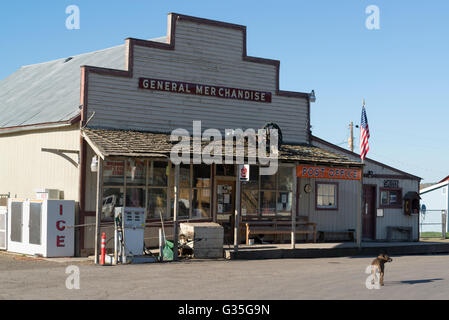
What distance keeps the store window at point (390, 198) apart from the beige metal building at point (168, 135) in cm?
52

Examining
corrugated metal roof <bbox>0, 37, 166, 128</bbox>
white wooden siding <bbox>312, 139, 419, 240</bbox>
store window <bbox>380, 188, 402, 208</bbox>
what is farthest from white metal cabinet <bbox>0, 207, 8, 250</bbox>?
store window <bbox>380, 188, 402, 208</bbox>

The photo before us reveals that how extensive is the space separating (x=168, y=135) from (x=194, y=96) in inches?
73.2

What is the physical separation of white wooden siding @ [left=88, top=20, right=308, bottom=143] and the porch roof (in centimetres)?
70

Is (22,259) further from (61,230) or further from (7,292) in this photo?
(7,292)

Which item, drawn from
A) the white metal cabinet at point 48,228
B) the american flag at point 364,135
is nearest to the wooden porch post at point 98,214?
the white metal cabinet at point 48,228

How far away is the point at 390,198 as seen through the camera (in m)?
28.0

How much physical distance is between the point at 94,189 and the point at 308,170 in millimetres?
7014

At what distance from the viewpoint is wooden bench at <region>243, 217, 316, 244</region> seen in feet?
76.7

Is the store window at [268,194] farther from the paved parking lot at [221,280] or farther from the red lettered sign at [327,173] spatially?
the paved parking lot at [221,280]

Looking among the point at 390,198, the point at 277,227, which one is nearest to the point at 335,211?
the point at 277,227

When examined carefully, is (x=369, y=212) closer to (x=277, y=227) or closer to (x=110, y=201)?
(x=277, y=227)

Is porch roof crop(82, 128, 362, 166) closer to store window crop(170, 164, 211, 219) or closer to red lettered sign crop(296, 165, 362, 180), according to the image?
red lettered sign crop(296, 165, 362, 180)

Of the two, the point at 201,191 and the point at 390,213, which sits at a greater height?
the point at 201,191

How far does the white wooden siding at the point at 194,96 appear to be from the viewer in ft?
70.2
